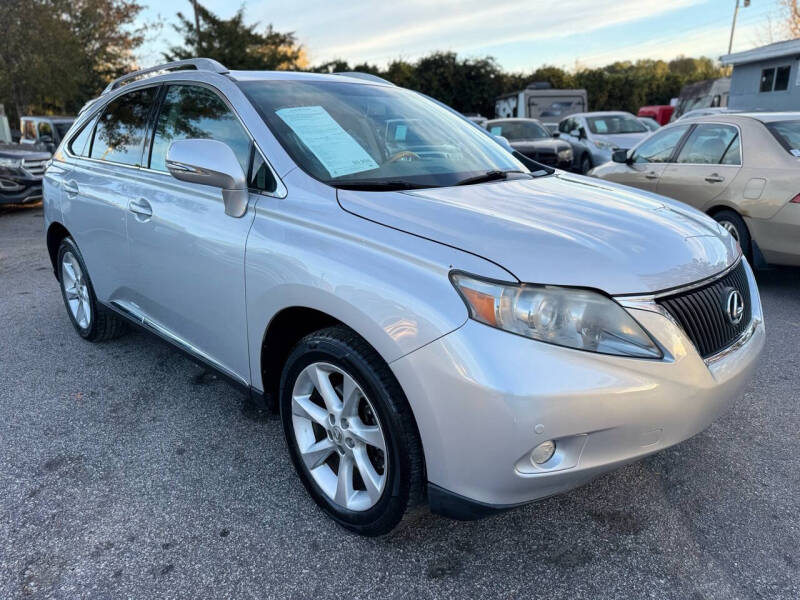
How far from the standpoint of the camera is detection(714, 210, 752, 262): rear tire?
5250 millimetres

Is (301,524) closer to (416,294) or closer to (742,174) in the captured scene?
(416,294)

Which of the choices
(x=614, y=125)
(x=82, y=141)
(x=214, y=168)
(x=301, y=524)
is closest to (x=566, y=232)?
(x=214, y=168)

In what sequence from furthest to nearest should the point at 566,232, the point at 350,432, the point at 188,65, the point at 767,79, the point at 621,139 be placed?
1. the point at 767,79
2. the point at 621,139
3. the point at 188,65
4. the point at 350,432
5. the point at 566,232

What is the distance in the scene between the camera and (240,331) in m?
2.57

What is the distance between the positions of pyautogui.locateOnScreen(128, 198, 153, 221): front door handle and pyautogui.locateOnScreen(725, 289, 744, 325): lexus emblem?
8.56 ft

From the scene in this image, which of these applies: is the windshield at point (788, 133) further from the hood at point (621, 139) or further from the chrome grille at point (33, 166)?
the chrome grille at point (33, 166)

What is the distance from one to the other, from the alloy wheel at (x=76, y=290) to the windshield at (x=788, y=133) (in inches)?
219

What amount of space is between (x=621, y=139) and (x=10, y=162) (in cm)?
1213

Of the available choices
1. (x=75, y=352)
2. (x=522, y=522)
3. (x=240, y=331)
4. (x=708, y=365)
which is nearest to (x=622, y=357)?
(x=708, y=365)

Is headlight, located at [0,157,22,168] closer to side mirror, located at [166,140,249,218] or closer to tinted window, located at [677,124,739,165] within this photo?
side mirror, located at [166,140,249,218]

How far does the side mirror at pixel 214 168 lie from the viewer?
241 cm

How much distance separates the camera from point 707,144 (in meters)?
5.95

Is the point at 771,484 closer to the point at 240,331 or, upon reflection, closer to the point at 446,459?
the point at 446,459

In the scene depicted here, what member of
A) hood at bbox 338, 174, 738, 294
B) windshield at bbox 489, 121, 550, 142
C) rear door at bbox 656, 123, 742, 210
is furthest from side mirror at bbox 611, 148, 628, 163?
windshield at bbox 489, 121, 550, 142
